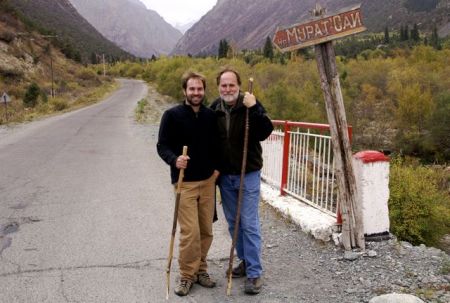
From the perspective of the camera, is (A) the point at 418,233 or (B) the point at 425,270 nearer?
(B) the point at 425,270

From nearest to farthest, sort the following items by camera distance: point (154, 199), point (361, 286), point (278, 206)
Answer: point (361, 286) < point (278, 206) < point (154, 199)

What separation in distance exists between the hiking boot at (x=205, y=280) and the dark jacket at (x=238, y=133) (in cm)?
99

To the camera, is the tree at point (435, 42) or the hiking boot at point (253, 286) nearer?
the hiking boot at point (253, 286)

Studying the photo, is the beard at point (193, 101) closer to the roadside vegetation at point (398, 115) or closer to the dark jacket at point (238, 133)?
the dark jacket at point (238, 133)

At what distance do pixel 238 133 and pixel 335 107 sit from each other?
1.42 meters

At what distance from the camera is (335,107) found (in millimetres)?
5020

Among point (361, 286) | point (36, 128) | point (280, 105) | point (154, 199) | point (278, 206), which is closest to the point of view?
point (361, 286)

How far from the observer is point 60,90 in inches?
1975

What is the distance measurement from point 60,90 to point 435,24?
13042 centimetres

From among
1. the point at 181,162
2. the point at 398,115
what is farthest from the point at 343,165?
the point at 398,115

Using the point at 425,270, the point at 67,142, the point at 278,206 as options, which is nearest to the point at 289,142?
the point at 278,206

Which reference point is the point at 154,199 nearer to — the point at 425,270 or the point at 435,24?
the point at 425,270

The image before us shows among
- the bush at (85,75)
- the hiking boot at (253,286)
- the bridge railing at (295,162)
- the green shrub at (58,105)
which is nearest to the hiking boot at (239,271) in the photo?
the hiking boot at (253,286)

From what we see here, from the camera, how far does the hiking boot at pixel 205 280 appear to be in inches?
170
